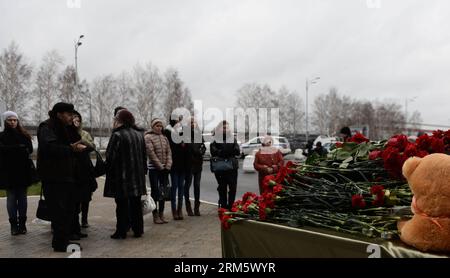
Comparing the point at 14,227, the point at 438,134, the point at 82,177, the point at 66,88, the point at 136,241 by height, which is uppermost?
the point at 66,88

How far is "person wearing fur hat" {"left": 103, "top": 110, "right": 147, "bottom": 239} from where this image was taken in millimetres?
6312

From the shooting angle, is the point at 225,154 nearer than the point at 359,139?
No

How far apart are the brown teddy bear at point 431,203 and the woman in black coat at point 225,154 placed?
630 cm

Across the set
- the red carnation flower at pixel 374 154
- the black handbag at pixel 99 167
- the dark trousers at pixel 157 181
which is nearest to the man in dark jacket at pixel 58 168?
the black handbag at pixel 99 167

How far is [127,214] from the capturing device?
6.53 metres

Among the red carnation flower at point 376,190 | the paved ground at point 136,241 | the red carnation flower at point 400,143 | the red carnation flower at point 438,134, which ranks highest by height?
the red carnation flower at point 438,134

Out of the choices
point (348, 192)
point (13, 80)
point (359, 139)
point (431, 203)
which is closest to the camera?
point (431, 203)

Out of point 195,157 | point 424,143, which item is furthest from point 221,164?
point 424,143

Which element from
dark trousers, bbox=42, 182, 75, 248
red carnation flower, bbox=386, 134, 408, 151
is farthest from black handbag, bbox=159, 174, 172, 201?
red carnation flower, bbox=386, 134, 408, 151

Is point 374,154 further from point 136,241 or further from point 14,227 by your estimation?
point 14,227

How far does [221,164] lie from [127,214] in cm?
226

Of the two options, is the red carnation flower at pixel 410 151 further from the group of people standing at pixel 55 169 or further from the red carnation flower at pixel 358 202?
the group of people standing at pixel 55 169

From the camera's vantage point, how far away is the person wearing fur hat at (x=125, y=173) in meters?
6.31
